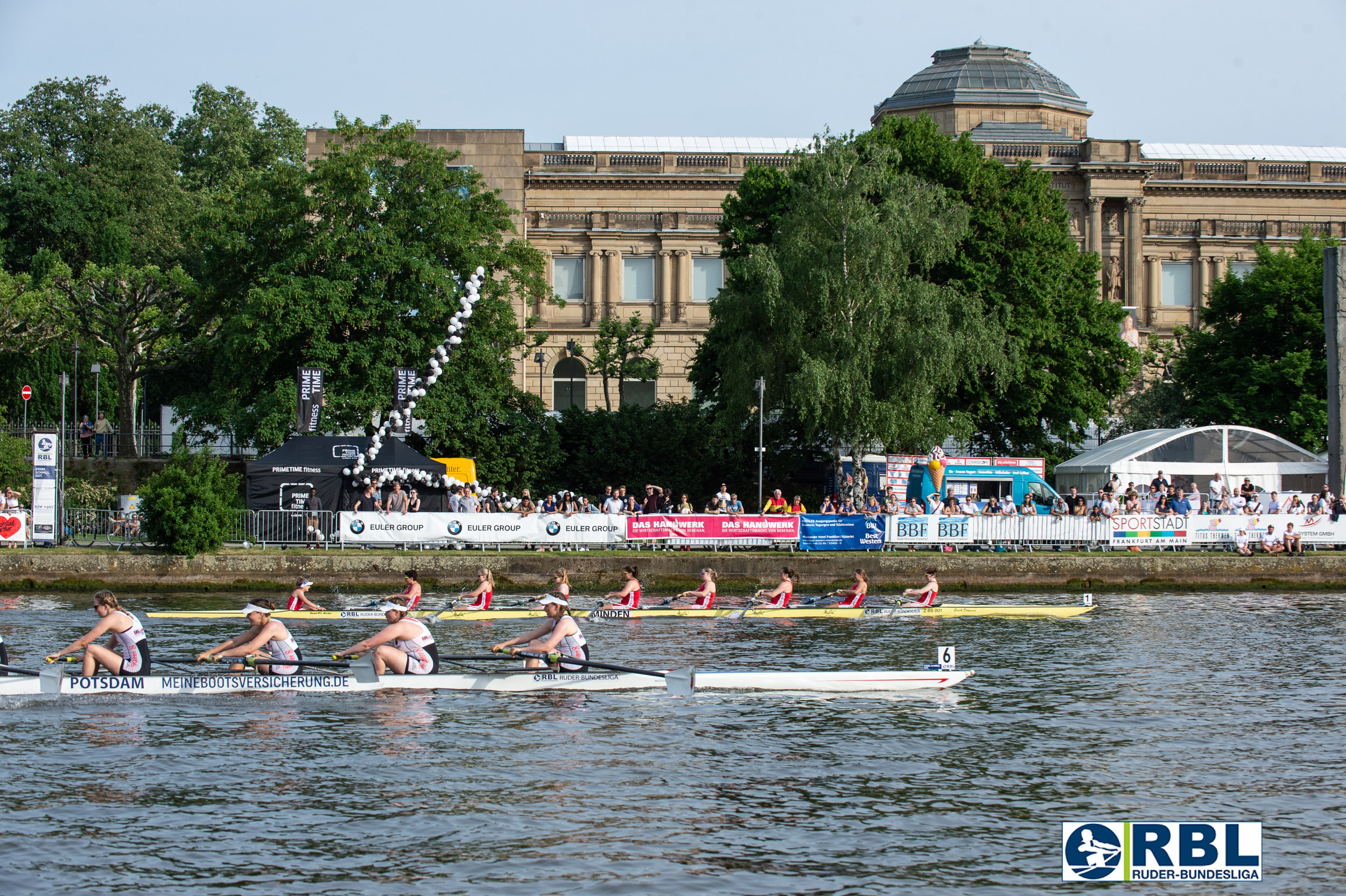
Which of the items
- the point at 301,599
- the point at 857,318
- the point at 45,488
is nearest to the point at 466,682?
the point at 301,599

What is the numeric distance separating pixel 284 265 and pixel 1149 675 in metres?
29.3

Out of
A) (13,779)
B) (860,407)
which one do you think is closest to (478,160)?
(860,407)

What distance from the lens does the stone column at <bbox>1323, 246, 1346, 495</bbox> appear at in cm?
3872

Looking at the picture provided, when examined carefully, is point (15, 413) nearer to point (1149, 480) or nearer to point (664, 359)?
point (664, 359)

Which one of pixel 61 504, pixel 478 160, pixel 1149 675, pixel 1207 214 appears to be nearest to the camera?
pixel 1149 675

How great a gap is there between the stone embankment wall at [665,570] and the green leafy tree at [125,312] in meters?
15.6

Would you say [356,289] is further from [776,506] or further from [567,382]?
[567,382]

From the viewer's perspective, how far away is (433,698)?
19.0 meters

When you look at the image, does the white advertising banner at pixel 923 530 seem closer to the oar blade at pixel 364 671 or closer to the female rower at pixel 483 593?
the female rower at pixel 483 593

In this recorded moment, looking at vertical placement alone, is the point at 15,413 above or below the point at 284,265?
below

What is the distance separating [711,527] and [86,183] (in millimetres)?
50969

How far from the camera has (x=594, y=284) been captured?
2660 inches

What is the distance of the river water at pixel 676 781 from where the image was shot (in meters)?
11.6

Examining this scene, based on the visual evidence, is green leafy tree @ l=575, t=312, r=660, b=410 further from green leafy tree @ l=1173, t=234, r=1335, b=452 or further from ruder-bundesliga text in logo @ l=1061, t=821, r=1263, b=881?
ruder-bundesliga text in logo @ l=1061, t=821, r=1263, b=881
